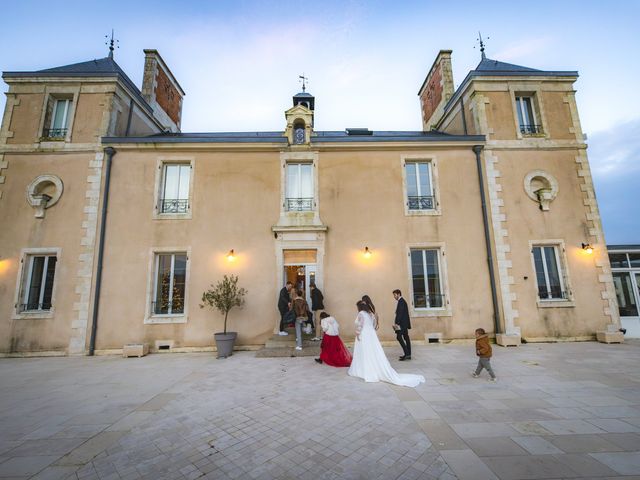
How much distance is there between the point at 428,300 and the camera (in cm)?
912

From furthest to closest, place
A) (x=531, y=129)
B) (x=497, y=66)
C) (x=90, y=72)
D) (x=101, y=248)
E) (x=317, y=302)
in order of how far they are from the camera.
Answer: (x=497, y=66) < (x=531, y=129) < (x=90, y=72) < (x=101, y=248) < (x=317, y=302)

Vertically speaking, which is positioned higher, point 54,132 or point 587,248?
point 54,132

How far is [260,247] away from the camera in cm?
923

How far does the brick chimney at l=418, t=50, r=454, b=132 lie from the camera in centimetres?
1278

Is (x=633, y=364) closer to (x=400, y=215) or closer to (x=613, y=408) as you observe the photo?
(x=613, y=408)

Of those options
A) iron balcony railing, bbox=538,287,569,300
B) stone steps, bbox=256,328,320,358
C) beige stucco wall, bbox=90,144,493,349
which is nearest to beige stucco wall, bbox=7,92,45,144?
beige stucco wall, bbox=90,144,493,349

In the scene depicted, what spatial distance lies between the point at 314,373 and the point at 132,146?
9.21 meters

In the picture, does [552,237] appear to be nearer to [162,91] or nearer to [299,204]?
[299,204]

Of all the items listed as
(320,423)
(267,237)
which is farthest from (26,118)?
(320,423)

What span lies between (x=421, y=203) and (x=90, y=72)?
483 inches

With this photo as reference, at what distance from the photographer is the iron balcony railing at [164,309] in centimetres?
891

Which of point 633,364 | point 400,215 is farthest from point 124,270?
point 633,364

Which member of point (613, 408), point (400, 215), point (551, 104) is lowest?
point (613, 408)

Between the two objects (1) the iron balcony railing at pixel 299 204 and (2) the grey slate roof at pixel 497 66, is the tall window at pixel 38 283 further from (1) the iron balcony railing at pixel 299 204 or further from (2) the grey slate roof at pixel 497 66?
(2) the grey slate roof at pixel 497 66
